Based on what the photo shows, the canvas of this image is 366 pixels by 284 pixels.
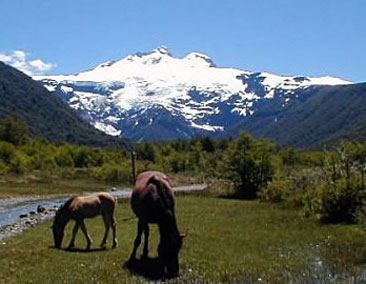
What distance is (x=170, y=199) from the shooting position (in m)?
25.8

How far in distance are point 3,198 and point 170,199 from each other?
61300 mm

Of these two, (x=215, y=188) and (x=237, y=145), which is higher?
(x=237, y=145)

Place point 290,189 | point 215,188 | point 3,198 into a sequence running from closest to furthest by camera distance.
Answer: point 290,189
point 3,198
point 215,188

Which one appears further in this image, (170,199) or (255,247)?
(255,247)

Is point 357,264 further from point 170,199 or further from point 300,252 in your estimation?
point 170,199

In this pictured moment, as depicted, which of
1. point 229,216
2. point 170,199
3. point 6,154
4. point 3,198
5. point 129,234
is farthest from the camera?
point 6,154

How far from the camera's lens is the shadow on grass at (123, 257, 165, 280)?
79.3ft

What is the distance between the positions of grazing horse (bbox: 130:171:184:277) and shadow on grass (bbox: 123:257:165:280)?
9.8 inches

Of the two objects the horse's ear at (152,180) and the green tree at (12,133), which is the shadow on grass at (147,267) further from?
the green tree at (12,133)

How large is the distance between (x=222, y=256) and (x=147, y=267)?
4695 millimetres

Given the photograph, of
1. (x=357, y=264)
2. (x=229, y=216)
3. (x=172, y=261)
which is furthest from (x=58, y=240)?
(x=229, y=216)

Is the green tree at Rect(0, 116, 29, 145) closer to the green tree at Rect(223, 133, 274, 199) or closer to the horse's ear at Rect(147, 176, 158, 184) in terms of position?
the green tree at Rect(223, 133, 274, 199)

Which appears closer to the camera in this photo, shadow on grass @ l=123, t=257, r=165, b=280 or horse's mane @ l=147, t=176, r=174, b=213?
shadow on grass @ l=123, t=257, r=165, b=280

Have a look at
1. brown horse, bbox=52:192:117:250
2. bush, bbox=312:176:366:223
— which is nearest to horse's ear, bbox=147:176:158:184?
brown horse, bbox=52:192:117:250
